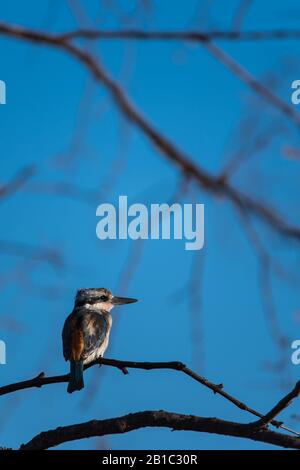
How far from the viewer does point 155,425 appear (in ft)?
7.65

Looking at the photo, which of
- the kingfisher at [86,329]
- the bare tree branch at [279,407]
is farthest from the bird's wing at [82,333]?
the bare tree branch at [279,407]

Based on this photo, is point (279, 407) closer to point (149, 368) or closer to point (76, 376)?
point (149, 368)

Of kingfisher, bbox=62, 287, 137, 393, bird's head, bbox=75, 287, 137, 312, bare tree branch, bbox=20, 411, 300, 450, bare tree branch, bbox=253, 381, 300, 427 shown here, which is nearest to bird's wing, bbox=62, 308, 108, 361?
kingfisher, bbox=62, 287, 137, 393

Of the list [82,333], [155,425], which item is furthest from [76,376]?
[155,425]

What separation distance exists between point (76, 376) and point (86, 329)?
137cm

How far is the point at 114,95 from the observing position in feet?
4.95

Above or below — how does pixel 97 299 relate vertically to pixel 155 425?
above

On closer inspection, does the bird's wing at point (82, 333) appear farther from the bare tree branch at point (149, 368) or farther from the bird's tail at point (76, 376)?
the bare tree branch at point (149, 368)

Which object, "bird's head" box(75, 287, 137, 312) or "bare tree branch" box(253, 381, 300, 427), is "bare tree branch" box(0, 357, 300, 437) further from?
"bird's head" box(75, 287, 137, 312)
